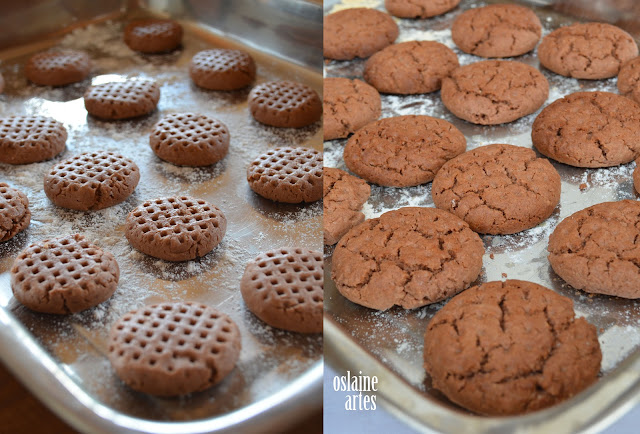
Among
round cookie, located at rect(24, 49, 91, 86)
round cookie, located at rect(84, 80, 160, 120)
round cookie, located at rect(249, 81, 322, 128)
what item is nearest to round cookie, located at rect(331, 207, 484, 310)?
round cookie, located at rect(249, 81, 322, 128)

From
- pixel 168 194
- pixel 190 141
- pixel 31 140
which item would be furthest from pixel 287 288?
pixel 31 140

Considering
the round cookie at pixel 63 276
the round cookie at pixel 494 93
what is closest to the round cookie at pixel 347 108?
the round cookie at pixel 494 93

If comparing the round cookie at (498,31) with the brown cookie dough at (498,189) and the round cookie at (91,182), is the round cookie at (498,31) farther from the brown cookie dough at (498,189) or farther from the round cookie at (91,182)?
the round cookie at (91,182)

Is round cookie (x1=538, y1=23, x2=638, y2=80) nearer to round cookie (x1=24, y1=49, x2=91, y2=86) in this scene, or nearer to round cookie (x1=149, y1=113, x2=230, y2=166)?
round cookie (x1=149, y1=113, x2=230, y2=166)

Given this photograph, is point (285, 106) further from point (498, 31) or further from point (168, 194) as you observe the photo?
point (498, 31)

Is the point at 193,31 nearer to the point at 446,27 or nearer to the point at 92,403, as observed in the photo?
the point at 446,27

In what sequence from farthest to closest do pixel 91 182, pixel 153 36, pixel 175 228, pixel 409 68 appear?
1. pixel 153 36
2. pixel 409 68
3. pixel 91 182
4. pixel 175 228
